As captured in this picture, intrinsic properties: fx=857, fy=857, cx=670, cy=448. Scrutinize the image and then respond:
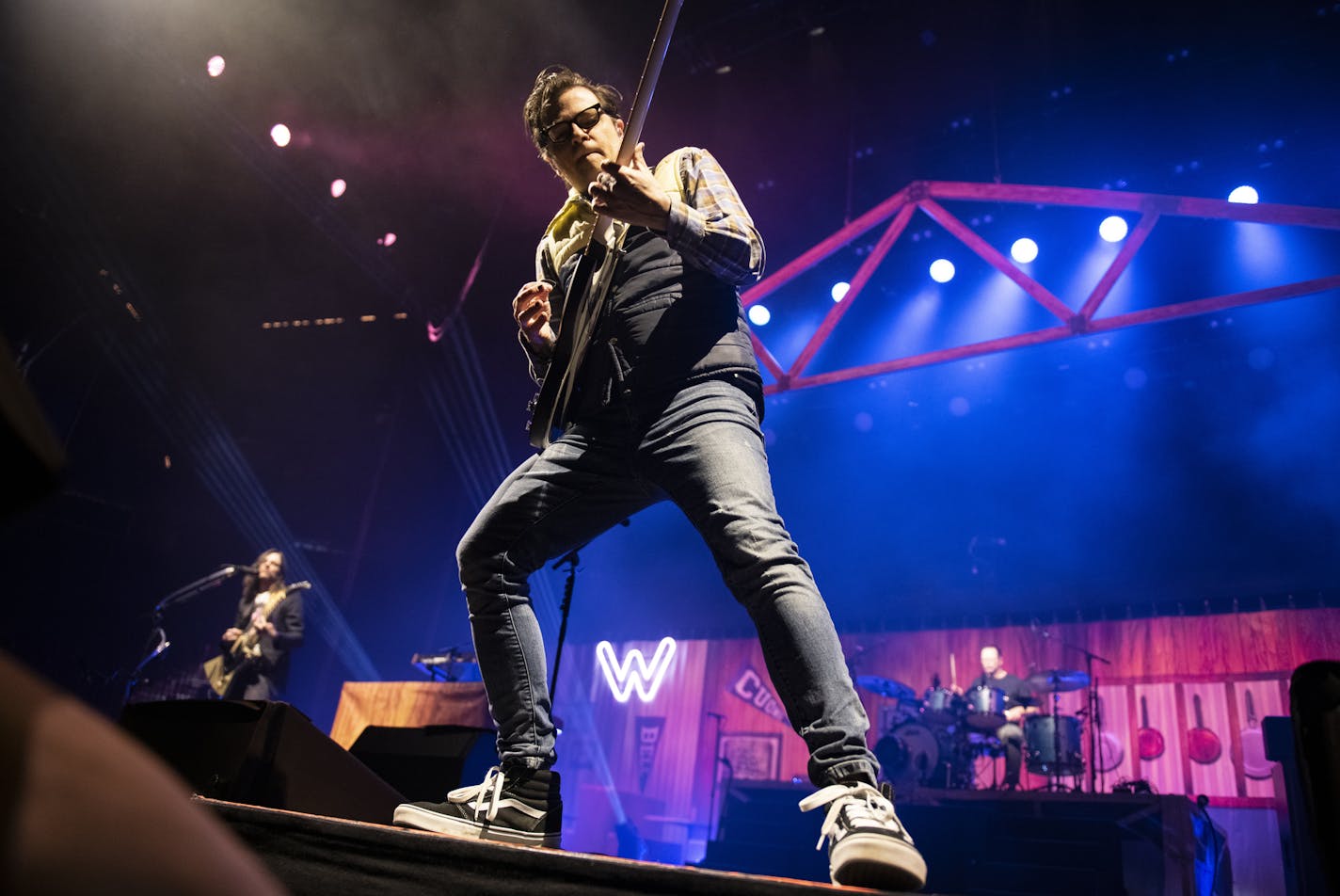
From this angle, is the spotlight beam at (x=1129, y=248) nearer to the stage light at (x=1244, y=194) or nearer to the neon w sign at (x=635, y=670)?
the stage light at (x=1244, y=194)

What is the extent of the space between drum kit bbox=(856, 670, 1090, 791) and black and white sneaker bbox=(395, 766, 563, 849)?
6806 millimetres

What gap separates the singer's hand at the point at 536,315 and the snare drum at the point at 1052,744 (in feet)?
24.2

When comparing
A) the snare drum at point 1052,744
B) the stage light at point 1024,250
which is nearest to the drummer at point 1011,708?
the snare drum at point 1052,744

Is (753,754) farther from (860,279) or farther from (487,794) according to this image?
(487,794)

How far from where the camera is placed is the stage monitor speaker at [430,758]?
338 cm

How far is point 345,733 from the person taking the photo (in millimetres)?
5480

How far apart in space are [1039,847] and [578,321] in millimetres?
4689

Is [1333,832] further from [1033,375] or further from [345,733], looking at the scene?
[1033,375]

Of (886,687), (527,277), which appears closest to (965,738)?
(886,687)

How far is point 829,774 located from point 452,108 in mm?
6349

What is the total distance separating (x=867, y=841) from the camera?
1.45 meters

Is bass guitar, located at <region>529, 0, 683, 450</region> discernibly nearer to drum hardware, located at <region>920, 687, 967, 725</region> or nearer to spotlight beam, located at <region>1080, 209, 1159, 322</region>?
spotlight beam, located at <region>1080, 209, 1159, 322</region>

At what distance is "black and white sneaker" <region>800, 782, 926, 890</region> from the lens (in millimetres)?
1414

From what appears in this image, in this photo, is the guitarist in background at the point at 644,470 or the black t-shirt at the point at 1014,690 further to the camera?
the black t-shirt at the point at 1014,690
